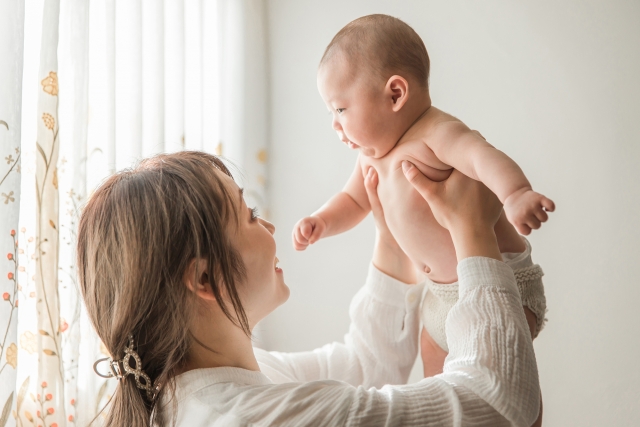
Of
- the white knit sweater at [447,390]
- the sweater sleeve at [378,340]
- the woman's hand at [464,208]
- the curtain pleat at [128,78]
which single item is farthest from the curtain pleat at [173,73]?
the white knit sweater at [447,390]

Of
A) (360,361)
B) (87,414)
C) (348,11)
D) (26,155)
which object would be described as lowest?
(87,414)

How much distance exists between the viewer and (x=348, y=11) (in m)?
1.85

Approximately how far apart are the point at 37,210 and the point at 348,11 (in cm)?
114

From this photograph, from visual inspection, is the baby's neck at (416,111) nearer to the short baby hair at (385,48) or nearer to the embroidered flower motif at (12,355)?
the short baby hair at (385,48)

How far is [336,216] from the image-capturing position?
117 centimetres

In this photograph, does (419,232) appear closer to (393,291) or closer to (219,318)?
(393,291)

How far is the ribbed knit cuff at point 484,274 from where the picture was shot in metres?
0.82

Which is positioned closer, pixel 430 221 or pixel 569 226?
pixel 430 221

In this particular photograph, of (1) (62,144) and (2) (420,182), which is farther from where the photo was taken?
(1) (62,144)

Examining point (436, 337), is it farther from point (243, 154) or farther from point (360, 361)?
point (243, 154)

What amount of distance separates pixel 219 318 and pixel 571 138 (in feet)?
3.43

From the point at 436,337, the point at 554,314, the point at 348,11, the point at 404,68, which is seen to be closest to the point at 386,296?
the point at 436,337

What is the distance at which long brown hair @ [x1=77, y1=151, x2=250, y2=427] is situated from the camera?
77cm

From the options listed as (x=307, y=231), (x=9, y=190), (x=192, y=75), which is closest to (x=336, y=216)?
(x=307, y=231)
